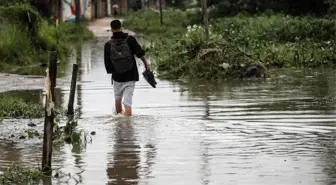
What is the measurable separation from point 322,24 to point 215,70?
10.6m

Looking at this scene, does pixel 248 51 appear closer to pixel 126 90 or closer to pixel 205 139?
pixel 126 90

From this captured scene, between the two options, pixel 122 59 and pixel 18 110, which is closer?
pixel 122 59

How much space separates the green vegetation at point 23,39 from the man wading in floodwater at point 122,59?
38.3ft

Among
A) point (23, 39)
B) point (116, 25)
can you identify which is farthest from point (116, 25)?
point (23, 39)

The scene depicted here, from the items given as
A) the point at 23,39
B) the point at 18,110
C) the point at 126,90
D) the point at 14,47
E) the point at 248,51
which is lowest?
the point at 18,110

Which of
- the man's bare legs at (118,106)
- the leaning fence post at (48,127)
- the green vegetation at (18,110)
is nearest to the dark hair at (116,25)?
the man's bare legs at (118,106)

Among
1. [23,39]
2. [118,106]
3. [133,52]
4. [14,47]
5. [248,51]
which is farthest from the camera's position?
[23,39]

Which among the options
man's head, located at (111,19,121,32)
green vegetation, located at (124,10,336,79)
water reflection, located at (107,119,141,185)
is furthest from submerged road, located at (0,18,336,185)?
green vegetation, located at (124,10,336,79)

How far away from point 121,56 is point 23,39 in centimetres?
1480

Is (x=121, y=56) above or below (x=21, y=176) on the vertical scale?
above

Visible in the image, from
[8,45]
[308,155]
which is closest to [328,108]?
[308,155]

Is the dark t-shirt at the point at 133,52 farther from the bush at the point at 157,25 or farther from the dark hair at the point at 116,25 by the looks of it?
the bush at the point at 157,25

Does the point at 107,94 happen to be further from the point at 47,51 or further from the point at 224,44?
the point at 47,51

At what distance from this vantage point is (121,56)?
12.3 meters
